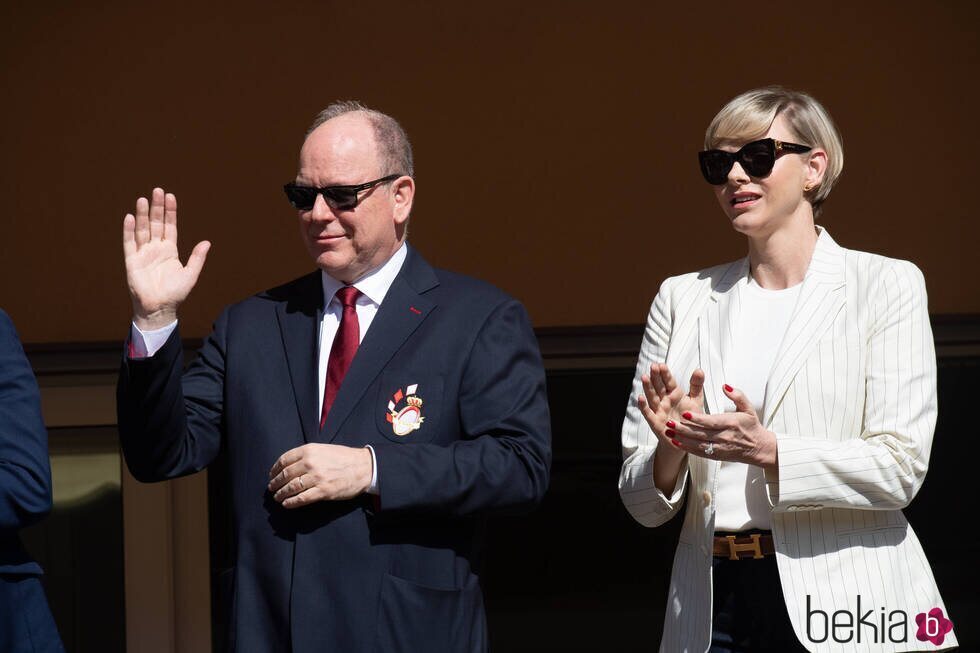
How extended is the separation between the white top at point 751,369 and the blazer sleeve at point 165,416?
3.27 feet

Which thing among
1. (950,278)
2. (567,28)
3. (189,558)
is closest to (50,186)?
(189,558)

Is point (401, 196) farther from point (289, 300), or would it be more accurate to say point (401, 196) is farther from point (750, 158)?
point (750, 158)

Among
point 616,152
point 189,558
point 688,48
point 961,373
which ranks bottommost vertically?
point 189,558

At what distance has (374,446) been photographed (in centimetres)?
281

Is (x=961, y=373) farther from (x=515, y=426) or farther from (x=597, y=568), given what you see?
(x=515, y=426)

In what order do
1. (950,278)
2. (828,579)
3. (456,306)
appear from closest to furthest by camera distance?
(828,579), (456,306), (950,278)

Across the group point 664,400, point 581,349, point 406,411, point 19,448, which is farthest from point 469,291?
point 581,349

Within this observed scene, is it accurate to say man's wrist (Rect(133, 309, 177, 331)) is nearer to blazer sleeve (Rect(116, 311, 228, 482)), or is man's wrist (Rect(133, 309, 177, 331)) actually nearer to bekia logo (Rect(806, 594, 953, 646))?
blazer sleeve (Rect(116, 311, 228, 482))

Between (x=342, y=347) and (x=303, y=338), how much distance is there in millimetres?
97

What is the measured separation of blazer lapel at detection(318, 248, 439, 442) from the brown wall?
1.69m

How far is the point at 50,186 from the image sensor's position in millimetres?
4793

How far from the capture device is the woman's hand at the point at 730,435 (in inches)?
103

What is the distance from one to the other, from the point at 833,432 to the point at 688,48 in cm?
221

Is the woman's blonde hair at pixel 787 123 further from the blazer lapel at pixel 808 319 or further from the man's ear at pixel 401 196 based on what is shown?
the man's ear at pixel 401 196
